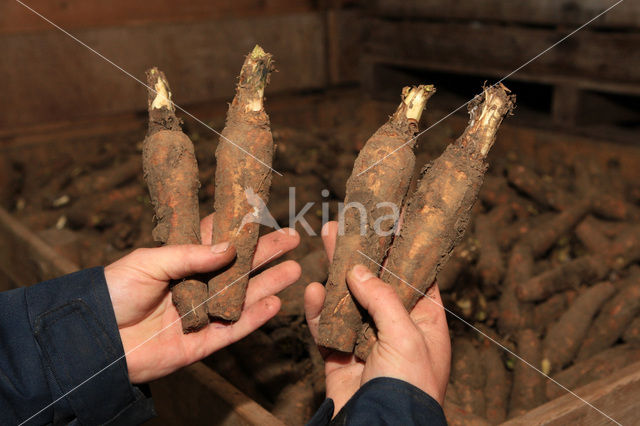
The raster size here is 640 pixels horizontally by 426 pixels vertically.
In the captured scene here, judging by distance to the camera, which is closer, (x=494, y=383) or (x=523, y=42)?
(x=494, y=383)

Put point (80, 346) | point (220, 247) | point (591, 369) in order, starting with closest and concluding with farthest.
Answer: point (80, 346) < point (220, 247) < point (591, 369)

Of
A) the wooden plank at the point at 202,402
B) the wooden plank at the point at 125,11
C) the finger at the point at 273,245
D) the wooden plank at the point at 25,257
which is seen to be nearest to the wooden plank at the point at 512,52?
the wooden plank at the point at 125,11

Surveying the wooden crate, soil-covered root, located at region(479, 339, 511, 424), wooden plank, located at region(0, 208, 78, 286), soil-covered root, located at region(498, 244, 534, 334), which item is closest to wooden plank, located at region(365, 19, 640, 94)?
the wooden crate

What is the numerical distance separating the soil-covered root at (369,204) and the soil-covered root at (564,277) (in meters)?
0.93

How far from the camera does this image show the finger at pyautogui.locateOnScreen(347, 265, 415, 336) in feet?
3.99

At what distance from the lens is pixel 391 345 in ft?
3.94

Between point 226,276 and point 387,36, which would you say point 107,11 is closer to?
point 387,36

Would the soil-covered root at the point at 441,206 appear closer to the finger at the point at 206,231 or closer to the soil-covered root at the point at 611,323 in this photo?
the finger at the point at 206,231

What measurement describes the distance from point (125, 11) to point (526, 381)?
3303mm

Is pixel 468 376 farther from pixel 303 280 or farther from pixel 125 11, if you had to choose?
pixel 125 11

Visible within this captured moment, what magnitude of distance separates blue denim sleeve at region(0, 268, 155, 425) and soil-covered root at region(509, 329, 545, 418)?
3.99 ft

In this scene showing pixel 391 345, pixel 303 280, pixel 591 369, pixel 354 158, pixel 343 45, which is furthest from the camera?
pixel 343 45

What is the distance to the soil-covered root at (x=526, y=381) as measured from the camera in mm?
1795

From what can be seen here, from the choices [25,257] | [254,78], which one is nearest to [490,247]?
[254,78]
